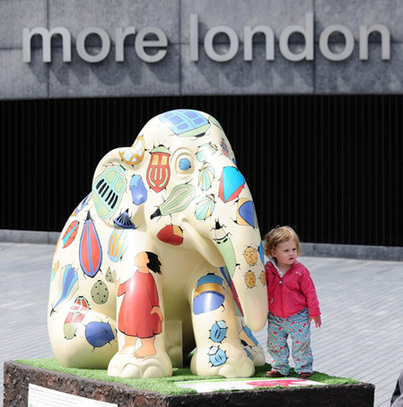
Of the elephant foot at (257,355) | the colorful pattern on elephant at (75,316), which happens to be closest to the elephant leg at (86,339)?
the colorful pattern on elephant at (75,316)

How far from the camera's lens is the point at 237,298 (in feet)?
18.9

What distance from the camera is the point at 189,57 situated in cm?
1633

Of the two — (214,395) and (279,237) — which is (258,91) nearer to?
(279,237)

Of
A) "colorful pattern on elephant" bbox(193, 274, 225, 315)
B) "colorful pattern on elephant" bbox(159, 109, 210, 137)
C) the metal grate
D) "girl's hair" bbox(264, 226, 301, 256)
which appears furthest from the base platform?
the metal grate

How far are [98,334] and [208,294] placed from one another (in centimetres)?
75

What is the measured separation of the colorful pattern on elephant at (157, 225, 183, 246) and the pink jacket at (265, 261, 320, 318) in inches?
23.0

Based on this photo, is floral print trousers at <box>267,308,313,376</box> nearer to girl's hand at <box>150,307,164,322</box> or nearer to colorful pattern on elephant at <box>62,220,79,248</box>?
girl's hand at <box>150,307,164,322</box>

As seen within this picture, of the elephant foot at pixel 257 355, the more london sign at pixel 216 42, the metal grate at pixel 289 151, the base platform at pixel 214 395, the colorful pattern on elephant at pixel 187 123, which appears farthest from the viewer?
the metal grate at pixel 289 151

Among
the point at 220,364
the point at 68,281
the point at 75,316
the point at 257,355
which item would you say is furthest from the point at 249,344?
the point at 68,281

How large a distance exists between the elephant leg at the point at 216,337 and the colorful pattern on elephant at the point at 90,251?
2.26 ft

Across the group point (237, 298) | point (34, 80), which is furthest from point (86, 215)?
point (34, 80)

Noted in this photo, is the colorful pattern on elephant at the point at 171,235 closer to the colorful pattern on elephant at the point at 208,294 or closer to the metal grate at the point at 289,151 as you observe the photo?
the colorful pattern on elephant at the point at 208,294

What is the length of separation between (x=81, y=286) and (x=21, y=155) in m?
12.5

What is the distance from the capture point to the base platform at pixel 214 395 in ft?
17.1
